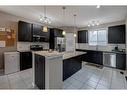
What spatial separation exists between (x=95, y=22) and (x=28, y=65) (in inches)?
167

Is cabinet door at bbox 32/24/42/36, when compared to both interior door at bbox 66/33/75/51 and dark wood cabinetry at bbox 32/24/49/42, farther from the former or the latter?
interior door at bbox 66/33/75/51

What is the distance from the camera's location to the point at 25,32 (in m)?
4.95

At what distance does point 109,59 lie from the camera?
17.8 feet

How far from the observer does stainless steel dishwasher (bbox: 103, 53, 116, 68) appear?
17.1ft

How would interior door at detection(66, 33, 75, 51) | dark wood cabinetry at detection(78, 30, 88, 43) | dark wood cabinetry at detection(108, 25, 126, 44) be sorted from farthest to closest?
1. interior door at detection(66, 33, 75, 51)
2. dark wood cabinetry at detection(78, 30, 88, 43)
3. dark wood cabinetry at detection(108, 25, 126, 44)

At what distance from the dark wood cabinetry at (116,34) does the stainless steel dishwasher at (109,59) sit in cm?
77

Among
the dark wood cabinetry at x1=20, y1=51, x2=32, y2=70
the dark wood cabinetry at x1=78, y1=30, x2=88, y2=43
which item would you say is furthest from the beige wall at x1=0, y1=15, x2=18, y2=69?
the dark wood cabinetry at x1=78, y1=30, x2=88, y2=43

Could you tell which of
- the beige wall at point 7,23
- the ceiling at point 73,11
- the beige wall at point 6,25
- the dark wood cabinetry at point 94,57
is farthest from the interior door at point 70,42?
the beige wall at point 6,25

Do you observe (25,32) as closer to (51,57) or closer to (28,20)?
(28,20)

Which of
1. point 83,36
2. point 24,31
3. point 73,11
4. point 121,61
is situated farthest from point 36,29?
point 121,61

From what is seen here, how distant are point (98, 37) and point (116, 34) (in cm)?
144
